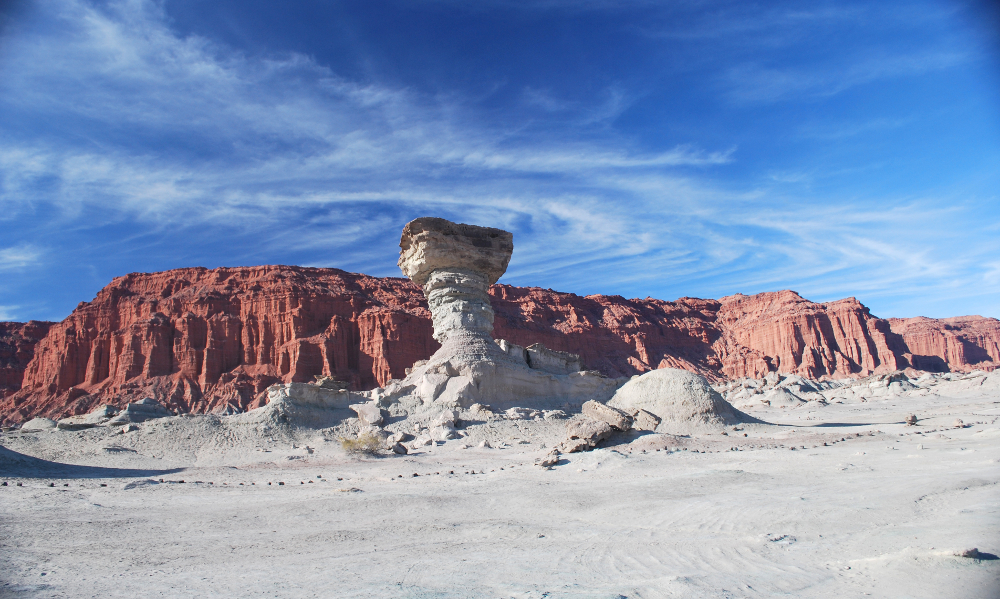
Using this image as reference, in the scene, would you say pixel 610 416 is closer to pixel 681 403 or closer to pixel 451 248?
pixel 681 403

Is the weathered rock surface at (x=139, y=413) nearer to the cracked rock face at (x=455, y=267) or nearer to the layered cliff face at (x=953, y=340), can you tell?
the cracked rock face at (x=455, y=267)

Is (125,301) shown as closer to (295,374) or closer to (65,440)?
(295,374)

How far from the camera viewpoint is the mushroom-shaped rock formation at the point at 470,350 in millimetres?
21891

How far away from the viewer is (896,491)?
27.3ft

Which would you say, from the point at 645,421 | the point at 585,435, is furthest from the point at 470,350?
the point at 585,435

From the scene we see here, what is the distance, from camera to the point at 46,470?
11945 millimetres

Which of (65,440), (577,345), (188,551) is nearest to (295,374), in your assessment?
(577,345)

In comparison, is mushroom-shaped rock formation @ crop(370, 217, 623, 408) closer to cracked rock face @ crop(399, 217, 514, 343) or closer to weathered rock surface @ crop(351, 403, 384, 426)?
cracked rock face @ crop(399, 217, 514, 343)

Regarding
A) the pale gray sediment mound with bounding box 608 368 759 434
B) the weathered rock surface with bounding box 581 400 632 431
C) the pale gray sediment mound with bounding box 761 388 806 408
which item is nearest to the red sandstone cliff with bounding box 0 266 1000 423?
the pale gray sediment mound with bounding box 761 388 806 408

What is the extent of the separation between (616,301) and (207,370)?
71.9 meters

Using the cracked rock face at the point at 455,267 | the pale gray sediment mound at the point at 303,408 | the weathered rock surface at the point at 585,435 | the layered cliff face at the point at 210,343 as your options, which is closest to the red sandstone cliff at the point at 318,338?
the layered cliff face at the point at 210,343

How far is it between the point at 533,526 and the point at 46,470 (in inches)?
424

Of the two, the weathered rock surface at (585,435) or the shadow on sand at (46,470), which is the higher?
the weathered rock surface at (585,435)

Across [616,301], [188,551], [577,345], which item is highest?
[616,301]
